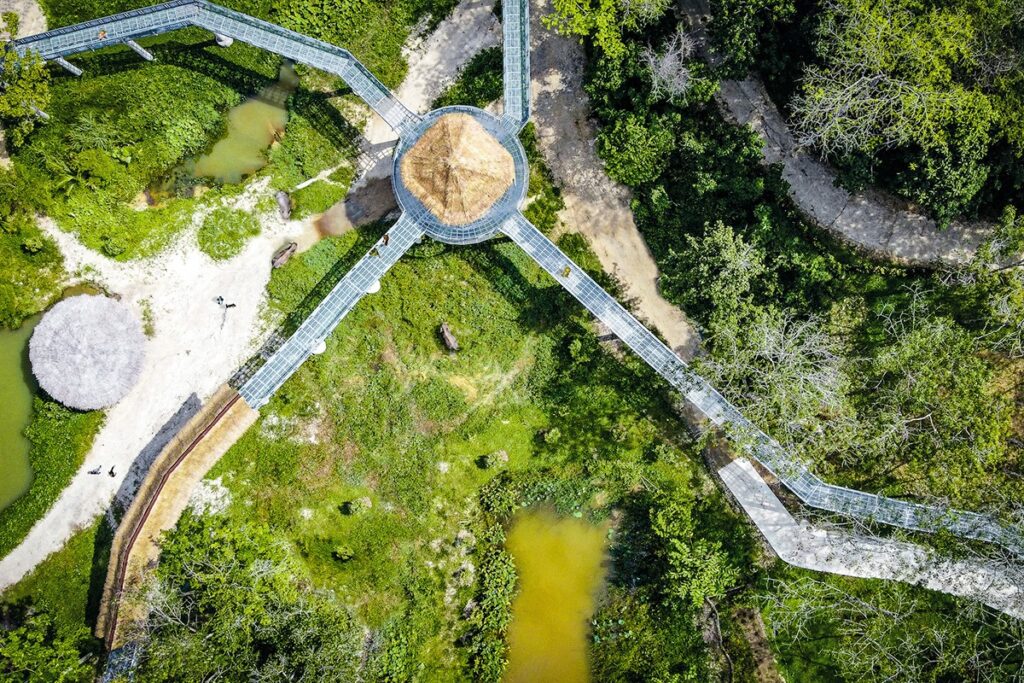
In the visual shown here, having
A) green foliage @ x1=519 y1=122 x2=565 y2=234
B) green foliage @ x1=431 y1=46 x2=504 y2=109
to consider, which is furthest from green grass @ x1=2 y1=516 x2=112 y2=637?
green foliage @ x1=431 y1=46 x2=504 y2=109

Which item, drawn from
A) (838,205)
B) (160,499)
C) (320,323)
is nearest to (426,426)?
(320,323)

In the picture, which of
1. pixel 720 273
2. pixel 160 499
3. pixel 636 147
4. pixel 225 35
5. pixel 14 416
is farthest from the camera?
pixel 14 416

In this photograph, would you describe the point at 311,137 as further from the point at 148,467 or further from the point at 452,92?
the point at 148,467

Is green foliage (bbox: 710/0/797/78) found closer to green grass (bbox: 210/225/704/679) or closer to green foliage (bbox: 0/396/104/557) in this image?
green grass (bbox: 210/225/704/679)

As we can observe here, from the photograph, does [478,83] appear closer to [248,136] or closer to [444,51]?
[444,51]

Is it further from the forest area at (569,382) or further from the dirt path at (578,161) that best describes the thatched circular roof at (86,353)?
the dirt path at (578,161)

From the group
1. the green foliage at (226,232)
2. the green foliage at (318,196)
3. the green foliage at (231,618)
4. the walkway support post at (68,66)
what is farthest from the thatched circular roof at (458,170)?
the green foliage at (231,618)
